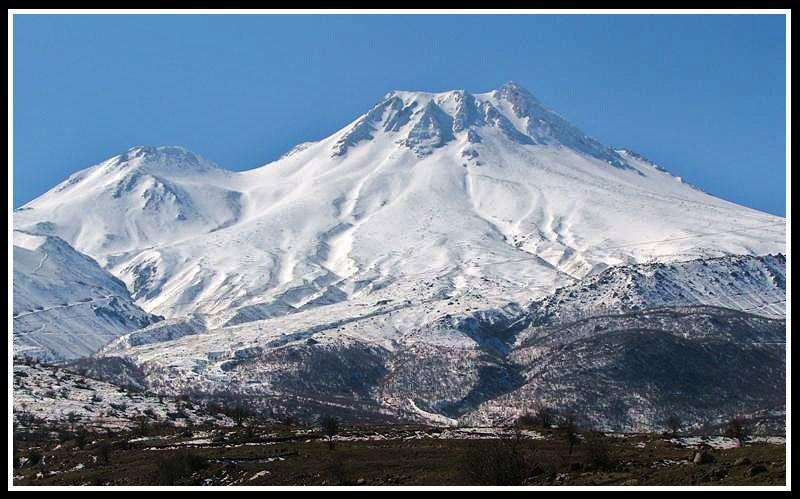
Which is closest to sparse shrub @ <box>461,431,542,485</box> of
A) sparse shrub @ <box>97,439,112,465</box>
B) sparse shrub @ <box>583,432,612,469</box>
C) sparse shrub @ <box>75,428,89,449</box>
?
sparse shrub @ <box>583,432,612,469</box>

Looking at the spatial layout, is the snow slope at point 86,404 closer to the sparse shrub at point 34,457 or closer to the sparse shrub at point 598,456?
the sparse shrub at point 34,457

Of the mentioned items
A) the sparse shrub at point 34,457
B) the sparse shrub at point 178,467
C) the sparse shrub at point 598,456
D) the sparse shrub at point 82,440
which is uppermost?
the sparse shrub at point 598,456

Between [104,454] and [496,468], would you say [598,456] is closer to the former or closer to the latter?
[496,468]

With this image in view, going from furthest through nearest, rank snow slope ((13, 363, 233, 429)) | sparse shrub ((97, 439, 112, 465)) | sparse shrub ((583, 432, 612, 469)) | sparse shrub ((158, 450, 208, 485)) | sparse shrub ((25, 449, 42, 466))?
snow slope ((13, 363, 233, 429)), sparse shrub ((25, 449, 42, 466)), sparse shrub ((97, 439, 112, 465)), sparse shrub ((158, 450, 208, 485)), sparse shrub ((583, 432, 612, 469))

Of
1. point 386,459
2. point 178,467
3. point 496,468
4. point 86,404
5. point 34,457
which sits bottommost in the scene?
point 34,457

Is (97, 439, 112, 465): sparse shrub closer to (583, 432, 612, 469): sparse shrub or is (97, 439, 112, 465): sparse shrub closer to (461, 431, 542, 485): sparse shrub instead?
(461, 431, 542, 485): sparse shrub

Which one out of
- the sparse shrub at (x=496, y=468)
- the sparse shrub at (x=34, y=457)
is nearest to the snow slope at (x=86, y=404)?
the sparse shrub at (x=34, y=457)

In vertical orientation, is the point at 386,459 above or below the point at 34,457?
above

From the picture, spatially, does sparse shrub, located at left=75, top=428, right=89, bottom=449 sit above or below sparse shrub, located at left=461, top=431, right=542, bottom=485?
below

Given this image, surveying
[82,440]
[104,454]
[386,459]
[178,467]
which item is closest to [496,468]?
[386,459]
